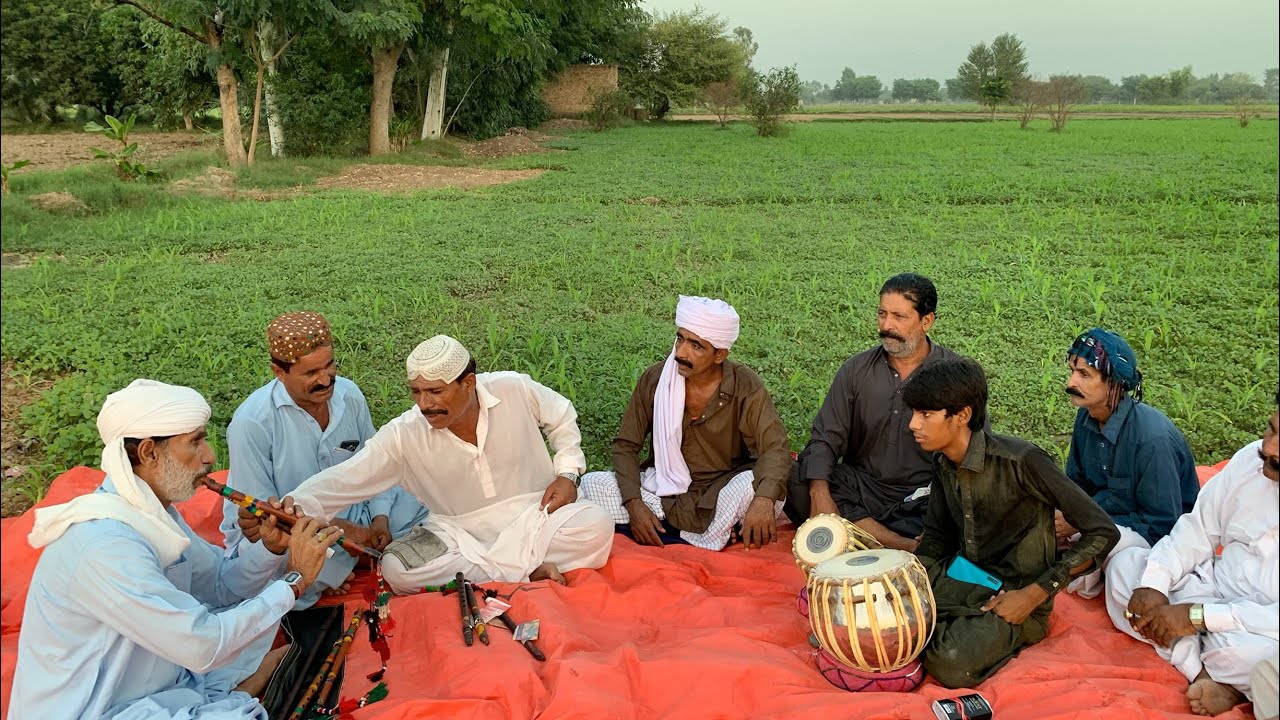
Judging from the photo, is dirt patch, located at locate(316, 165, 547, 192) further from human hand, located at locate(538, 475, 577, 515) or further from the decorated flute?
the decorated flute

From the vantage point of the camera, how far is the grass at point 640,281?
5.94 meters

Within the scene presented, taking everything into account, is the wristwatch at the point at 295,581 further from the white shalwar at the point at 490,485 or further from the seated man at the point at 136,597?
the white shalwar at the point at 490,485

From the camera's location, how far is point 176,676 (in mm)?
2812

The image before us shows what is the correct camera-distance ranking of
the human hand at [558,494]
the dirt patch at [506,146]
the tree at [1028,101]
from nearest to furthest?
the human hand at [558,494], the dirt patch at [506,146], the tree at [1028,101]

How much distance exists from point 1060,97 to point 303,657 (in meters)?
22.6

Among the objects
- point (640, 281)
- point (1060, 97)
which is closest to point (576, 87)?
point (1060, 97)

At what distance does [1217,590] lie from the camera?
10.6ft

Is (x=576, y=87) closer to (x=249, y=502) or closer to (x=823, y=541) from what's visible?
(x=823, y=541)

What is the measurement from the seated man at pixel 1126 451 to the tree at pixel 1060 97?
19.5m

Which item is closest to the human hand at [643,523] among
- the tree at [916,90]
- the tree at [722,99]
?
the tree at [916,90]

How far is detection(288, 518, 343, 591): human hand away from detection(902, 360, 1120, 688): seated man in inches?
82.1

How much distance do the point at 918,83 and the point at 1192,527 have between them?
320 inches

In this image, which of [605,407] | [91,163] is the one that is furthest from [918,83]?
[91,163]

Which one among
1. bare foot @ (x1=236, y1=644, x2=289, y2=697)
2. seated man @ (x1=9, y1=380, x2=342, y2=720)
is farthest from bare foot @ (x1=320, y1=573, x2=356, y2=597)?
seated man @ (x1=9, y1=380, x2=342, y2=720)
